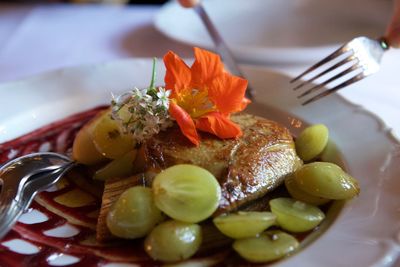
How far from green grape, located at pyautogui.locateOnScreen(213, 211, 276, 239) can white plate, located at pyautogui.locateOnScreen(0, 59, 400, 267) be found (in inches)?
3.3

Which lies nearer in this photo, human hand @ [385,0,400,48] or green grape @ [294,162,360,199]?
green grape @ [294,162,360,199]

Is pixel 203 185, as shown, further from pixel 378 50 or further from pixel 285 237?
pixel 378 50

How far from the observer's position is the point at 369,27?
2.04m

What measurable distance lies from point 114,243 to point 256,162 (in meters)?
0.34

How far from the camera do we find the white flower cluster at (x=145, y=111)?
1.10m

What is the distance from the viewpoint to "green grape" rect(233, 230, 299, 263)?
87cm

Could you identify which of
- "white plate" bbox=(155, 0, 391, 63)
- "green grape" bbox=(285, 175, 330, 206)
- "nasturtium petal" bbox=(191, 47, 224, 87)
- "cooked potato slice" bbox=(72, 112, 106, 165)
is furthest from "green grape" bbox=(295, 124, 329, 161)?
"white plate" bbox=(155, 0, 391, 63)

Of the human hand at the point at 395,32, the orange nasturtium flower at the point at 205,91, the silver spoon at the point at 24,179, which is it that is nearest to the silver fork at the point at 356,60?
the human hand at the point at 395,32

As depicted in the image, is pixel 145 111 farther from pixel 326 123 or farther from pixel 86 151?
pixel 326 123

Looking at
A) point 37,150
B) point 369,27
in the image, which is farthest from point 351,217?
point 369,27

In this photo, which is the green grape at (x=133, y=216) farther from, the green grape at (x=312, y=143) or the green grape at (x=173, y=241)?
the green grape at (x=312, y=143)

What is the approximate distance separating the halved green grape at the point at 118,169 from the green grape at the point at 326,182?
0.41 metres

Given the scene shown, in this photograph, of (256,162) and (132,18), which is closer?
(256,162)

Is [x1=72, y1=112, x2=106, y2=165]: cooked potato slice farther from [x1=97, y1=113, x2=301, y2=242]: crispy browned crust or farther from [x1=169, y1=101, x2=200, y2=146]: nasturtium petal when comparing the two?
[x1=169, y1=101, x2=200, y2=146]: nasturtium petal
